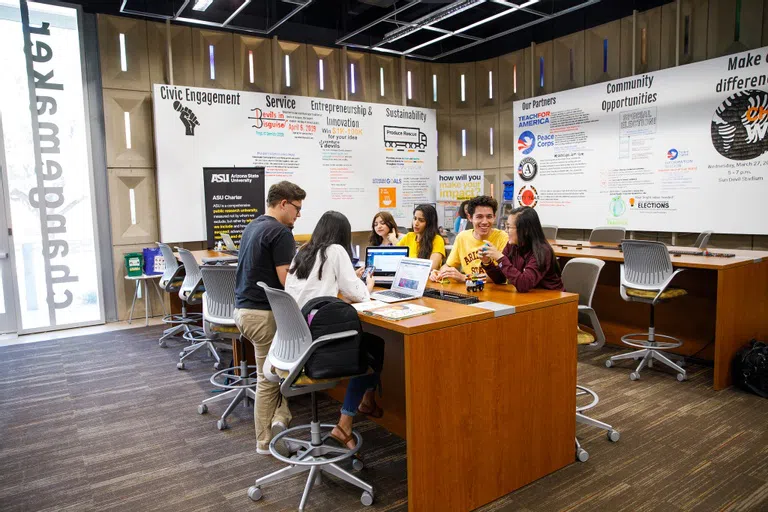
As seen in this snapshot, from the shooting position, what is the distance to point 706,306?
481 cm

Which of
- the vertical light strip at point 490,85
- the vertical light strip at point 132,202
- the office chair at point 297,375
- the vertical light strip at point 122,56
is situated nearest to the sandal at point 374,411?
the office chair at point 297,375

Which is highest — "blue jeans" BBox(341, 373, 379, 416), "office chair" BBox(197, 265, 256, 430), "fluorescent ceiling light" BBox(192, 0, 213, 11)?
"fluorescent ceiling light" BBox(192, 0, 213, 11)

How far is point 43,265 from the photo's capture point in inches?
258

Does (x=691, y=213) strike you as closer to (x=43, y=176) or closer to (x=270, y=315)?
(x=270, y=315)

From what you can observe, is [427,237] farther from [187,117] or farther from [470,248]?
[187,117]

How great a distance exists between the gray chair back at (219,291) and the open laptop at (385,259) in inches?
38.8

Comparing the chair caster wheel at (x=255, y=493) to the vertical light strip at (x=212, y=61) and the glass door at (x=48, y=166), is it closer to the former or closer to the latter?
the glass door at (x=48, y=166)

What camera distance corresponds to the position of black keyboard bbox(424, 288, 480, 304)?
9.48 ft

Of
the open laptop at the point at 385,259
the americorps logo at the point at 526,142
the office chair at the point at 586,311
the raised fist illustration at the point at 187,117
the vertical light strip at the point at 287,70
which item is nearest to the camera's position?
the office chair at the point at 586,311

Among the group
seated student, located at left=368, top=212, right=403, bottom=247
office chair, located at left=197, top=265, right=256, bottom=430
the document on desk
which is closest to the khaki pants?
office chair, located at left=197, top=265, right=256, bottom=430

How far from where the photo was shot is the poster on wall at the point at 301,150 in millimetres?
7000

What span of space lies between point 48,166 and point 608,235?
6993 millimetres

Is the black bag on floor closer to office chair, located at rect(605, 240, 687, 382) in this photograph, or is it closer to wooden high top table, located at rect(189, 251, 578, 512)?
office chair, located at rect(605, 240, 687, 382)

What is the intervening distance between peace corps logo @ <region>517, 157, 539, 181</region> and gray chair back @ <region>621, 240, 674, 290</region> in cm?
420
